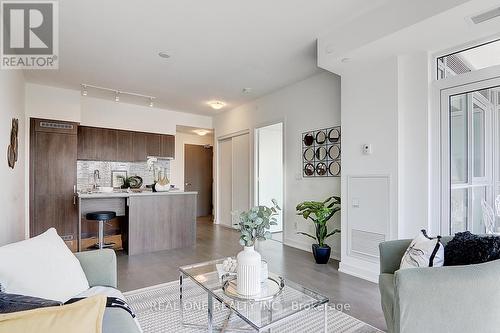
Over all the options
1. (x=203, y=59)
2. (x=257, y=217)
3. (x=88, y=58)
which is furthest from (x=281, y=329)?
(x=88, y=58)

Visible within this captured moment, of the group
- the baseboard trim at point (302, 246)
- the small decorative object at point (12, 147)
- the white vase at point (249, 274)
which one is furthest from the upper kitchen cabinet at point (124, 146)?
the white vase at point (249, 274)

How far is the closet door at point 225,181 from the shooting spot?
6617 mm

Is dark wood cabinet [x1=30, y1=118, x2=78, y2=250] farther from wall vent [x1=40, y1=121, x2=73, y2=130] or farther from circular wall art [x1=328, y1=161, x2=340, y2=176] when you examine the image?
circular wall art [x1=328, y1=161, x2=340, y2=176]

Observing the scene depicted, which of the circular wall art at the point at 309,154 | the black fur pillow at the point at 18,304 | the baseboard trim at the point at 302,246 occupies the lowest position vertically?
the baseboard trim at the point at 302,246

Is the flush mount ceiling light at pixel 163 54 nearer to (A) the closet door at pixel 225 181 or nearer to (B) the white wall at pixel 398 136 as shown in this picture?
(B) the white wall at pixel 398 136

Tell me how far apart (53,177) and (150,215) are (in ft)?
6.88

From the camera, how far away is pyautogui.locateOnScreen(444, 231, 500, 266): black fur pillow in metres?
1.54

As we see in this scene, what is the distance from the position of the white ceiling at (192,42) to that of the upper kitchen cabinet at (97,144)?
39.4 inches

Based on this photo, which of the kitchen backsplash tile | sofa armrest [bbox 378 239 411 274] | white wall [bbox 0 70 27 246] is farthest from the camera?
the kitchen backsplash tile

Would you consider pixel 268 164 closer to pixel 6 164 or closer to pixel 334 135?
pixel 334 135

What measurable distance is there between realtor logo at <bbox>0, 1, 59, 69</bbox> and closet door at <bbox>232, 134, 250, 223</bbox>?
142 inches

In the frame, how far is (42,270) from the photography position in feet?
4.99

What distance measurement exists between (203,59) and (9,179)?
281 cm

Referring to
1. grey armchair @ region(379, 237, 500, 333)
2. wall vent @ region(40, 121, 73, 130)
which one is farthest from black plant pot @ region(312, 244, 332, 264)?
wall vent @ region(40, 121, 73, 130)
